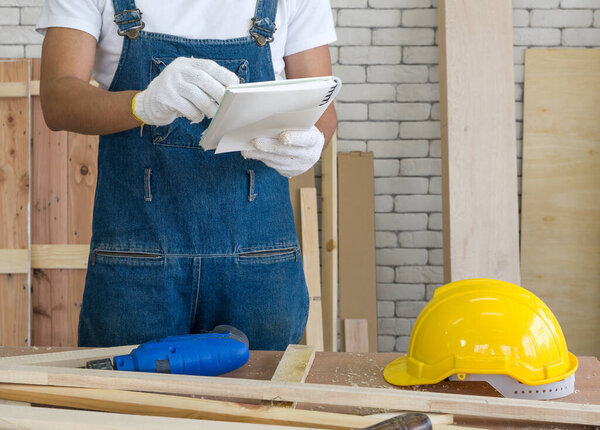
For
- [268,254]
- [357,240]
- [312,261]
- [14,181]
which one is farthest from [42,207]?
[268,254]

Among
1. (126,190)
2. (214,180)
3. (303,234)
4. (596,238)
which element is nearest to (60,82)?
(126,190)

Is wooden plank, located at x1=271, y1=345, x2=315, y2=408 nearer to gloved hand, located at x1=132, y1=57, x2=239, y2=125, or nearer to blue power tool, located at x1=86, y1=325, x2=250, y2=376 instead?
blue power tool, located at x1=86, y1=325, x2=250, y2=376

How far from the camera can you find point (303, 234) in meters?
3.12

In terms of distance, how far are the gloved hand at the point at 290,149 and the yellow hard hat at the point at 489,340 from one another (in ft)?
1.52

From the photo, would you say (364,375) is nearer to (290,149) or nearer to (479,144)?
(290,149)

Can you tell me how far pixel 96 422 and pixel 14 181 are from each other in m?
2.71

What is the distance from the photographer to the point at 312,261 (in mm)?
3102

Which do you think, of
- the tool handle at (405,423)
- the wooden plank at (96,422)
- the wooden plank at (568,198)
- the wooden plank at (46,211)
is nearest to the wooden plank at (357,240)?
the wooden plank at (568,198)

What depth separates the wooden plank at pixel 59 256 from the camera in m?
3.20

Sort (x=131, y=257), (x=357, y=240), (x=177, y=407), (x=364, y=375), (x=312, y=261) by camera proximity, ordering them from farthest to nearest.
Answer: (x=357, y=240), (x=312, y=261), (x=131, y=257), (x=364, y=375), (x=177, y=407)


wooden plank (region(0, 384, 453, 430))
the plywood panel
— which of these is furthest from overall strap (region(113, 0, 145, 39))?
the plywood panel

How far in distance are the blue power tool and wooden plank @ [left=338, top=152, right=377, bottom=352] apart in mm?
2058

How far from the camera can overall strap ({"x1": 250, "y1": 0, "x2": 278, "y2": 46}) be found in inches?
62.0

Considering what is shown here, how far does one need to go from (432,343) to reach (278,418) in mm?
369
